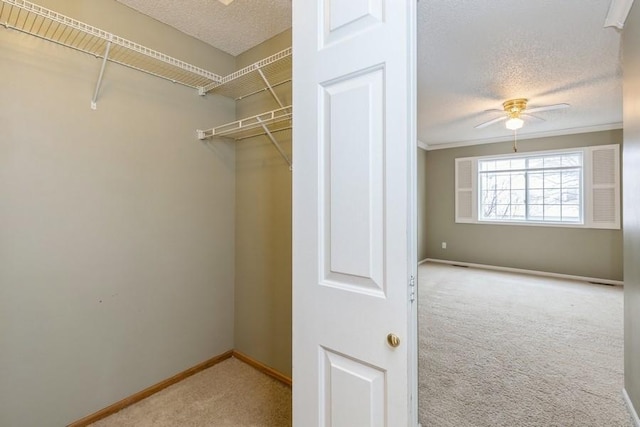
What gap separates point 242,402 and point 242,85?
2114mm

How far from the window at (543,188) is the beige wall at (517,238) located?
0.13 meters

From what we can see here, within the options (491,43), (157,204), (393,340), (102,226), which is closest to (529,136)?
(491,43)

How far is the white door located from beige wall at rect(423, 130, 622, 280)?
5.44m

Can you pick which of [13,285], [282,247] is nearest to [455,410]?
[282,247]

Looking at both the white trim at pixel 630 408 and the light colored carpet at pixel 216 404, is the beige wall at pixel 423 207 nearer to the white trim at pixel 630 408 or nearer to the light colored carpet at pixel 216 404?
the white trim at pixel 630 408

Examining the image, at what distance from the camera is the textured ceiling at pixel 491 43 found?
5.84 feet

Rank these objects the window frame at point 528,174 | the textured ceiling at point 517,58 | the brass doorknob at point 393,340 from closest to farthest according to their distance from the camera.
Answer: the brass doorknob at point 393,340
the textured ceiling at point 517,58
the window frame at point 528,174

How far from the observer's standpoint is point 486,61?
8.14 ft

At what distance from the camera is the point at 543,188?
5074 mm

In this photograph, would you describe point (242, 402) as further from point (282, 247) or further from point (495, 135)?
point (495, 135)

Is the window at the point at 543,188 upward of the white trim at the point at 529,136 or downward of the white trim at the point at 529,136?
downward

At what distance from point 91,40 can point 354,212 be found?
1.78 metres

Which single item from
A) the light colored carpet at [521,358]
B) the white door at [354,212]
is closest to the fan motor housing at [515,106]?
the light colored carpet at [521,358]

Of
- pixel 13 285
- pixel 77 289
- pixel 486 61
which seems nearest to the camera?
pixel 13 285
